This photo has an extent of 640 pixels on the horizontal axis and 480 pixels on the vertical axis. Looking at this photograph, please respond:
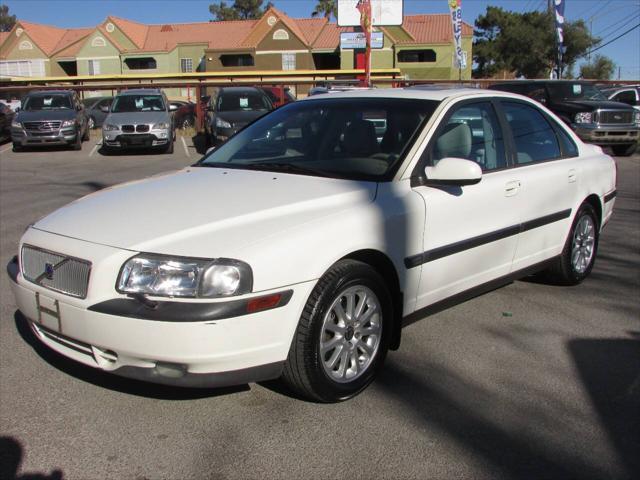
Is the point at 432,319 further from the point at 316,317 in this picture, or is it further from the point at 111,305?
the point at 111,305

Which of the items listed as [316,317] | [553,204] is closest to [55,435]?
[316,317]

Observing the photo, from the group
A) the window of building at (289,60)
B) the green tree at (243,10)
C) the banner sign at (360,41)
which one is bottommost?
the banner sign at (360,41)

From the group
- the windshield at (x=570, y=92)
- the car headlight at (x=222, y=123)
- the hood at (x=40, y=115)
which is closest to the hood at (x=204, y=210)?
the car headlight at (x=222, y=123)

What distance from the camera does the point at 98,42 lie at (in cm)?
5734

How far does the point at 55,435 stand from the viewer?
315cm

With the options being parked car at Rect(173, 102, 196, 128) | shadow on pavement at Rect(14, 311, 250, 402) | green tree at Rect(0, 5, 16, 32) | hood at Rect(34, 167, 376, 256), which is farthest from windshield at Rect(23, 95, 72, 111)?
green tree at Rect(0, 5, 16, 32)

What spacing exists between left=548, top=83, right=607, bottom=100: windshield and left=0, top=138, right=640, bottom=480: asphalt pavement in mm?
13152

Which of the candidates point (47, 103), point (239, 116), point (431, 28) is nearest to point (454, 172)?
point (239, 116)

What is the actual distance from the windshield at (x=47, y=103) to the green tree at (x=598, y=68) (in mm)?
63390

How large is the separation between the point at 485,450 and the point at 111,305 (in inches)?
73.3

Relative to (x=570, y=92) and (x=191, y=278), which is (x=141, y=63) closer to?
(x=570, y=92)

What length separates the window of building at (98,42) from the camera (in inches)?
2250

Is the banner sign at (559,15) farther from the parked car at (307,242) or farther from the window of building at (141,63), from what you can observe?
the window of building at (141,63)

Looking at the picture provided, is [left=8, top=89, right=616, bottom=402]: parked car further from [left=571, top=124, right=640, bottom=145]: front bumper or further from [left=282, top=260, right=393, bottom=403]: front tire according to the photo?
[left=571, top=124, right=640, bottom=145]: front bumper
